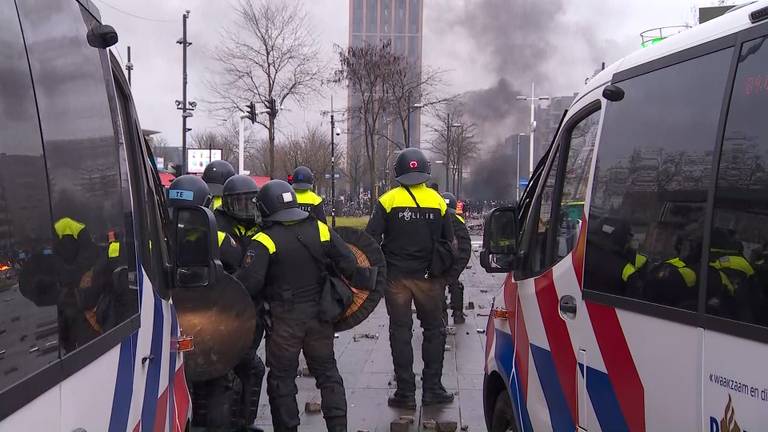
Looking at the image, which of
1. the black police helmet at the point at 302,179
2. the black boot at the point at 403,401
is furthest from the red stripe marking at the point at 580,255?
the black police helmet at the point at 302,179

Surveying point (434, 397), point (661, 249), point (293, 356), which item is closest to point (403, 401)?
point (434, 397)

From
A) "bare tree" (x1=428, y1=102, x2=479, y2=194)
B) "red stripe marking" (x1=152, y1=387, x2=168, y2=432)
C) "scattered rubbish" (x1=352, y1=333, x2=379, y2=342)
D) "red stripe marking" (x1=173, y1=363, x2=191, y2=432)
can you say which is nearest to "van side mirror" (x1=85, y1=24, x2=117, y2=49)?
"red stripe marking" (x1=152, y1=387, x2=168, y2=432)

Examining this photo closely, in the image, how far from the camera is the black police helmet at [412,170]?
5.87m

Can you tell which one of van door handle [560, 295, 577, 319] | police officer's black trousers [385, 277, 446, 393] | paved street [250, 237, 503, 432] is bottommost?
paved street [250, 237, 503, 432]

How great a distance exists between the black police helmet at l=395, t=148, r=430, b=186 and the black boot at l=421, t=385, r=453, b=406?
66.8 inches

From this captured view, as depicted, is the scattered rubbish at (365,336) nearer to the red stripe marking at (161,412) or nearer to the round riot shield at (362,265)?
the round riot shield at (362,265)

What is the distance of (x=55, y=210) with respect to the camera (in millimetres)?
1674

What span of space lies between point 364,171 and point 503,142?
22.2 meters

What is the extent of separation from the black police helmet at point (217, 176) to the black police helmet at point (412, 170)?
59.4 inches

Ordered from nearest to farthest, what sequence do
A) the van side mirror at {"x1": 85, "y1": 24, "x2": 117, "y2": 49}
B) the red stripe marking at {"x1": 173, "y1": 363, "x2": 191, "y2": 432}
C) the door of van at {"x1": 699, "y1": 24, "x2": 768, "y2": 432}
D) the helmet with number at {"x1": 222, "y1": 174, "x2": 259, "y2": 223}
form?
the door of van at {"x1": 699, "y1": 24, "x2": 768, "y2": 432}, the van side mirror at {"x1": 85, "y1": 24, "x2": 117, "y2": 49}, the red stripe marking at {"x1": 173, "y1": 363, "x2": 191, "y2": 432}, the helmet with number at {"x1": 222, "y1": 174, "x2": 259, "y2": 223}

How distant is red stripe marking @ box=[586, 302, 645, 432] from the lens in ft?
7.66

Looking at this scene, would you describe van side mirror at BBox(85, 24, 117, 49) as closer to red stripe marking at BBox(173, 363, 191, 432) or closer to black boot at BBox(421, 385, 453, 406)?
red stripe marking at BBox(173, 363, 191, 432)

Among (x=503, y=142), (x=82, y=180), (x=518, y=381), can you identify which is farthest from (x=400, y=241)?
(x=503, y=142)

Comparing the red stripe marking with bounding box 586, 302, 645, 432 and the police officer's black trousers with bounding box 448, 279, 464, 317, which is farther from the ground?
the red stripe marking with bounding box 586, 302, 645, 432
